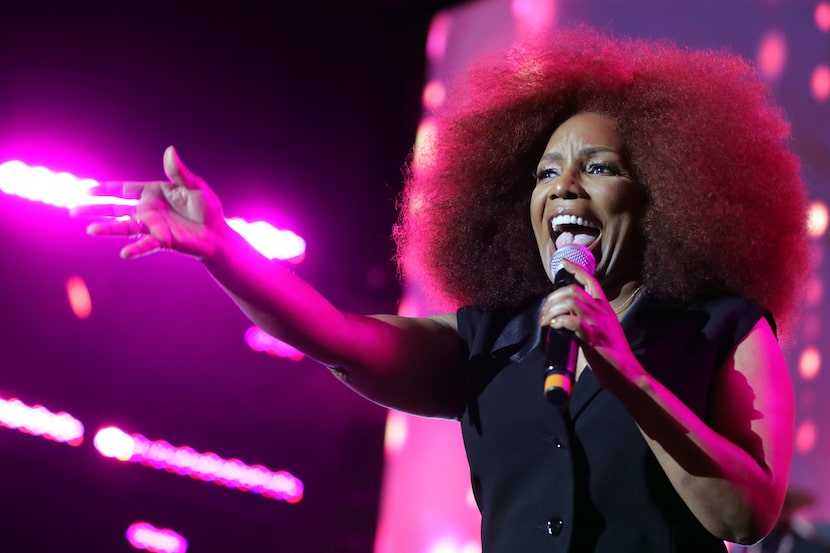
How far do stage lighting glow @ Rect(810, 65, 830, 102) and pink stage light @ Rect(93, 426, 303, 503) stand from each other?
3127 mm

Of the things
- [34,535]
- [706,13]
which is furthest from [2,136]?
[706,13]

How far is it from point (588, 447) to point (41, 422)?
3323 mm

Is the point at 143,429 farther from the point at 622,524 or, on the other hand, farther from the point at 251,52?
the point at 622,524

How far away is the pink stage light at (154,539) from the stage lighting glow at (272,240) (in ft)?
4.74

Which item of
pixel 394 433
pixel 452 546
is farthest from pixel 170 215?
pixel 394 433

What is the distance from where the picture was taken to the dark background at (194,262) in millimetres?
4398

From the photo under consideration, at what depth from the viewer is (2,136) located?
4.18 m

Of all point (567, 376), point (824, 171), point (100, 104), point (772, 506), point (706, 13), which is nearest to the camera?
point (567, 376)

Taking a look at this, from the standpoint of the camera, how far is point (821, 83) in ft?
12.6

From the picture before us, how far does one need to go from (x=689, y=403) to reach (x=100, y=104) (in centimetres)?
354

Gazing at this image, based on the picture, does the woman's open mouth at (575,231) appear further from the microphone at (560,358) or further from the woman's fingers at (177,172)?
the woman's fingers at (177,172)

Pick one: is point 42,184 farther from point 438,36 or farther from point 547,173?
point 547,173

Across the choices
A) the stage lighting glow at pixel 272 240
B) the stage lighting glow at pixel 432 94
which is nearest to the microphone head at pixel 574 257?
the stage lighting glow at pixel 272 240

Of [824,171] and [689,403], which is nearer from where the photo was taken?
[689,403]
